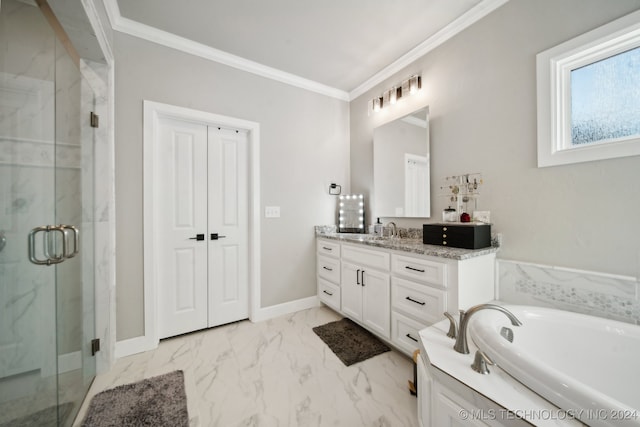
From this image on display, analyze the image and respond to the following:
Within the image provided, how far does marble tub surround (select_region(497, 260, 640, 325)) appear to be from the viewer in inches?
49.2

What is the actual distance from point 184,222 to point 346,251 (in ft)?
5.03

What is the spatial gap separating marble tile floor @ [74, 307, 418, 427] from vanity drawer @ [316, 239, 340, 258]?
2.56 ft

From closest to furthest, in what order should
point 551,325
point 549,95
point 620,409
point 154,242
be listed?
1. point 620,409
2. point 551,325
3. point 549,95
4. point 154,242

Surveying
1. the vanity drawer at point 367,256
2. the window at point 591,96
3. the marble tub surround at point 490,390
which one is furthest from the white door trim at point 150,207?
the window at point 591,96

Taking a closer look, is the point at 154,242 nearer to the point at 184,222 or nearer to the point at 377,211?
the point at 184,222

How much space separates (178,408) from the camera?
141 cm

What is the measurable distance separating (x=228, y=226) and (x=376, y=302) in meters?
1.58

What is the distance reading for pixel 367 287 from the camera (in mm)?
2125

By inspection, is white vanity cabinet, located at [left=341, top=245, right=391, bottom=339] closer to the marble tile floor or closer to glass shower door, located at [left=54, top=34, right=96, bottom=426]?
the marble tile floor

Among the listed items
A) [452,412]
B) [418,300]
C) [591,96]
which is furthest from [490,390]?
[591,96]

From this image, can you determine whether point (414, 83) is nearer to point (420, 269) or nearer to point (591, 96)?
point (591, 96)

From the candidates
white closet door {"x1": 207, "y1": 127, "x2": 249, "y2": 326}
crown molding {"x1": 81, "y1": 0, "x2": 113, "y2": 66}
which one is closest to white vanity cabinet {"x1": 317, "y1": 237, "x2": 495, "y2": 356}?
white closet door {"x1": 207, "y1": 127, "x2": 249, "y2": 326}

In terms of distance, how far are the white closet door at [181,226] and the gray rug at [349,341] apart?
1188 mm

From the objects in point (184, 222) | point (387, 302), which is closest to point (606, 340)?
point (387, 302)
